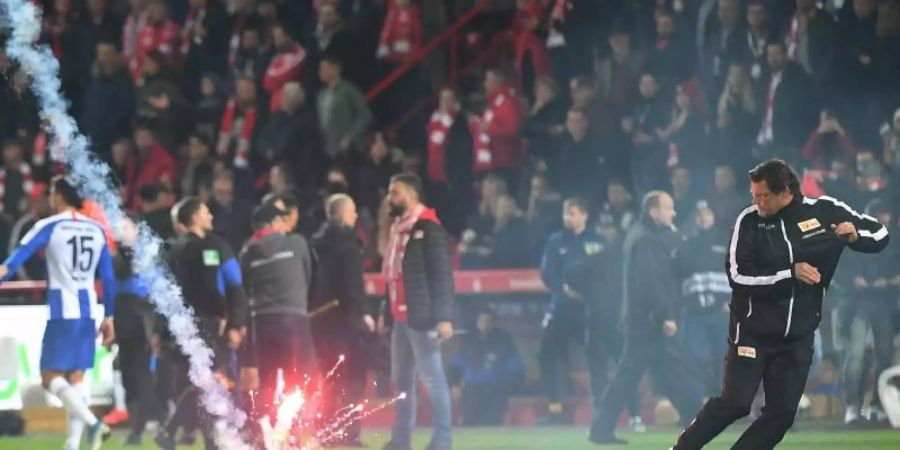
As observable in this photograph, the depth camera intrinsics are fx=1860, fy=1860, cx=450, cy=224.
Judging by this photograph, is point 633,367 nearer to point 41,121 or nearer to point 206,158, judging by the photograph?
point 206,158

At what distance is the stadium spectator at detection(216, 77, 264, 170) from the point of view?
22.0m

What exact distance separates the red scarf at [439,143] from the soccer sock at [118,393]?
4.57 meters

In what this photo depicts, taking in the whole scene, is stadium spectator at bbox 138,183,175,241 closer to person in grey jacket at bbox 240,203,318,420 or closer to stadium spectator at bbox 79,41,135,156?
person in grey jacket at bbox 240,203,318,420

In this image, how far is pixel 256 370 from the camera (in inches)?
566

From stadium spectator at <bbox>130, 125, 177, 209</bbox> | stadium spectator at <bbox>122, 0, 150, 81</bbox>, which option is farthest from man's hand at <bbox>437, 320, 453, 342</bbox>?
stadium spectator at <bbox>122, 0, 150, 81</bbox>

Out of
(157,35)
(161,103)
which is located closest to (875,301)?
(161,103)

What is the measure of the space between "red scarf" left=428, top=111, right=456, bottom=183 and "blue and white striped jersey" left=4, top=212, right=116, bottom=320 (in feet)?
23.6

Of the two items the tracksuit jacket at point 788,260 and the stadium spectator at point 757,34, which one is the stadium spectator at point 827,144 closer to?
the stadium spectator at point 757,34

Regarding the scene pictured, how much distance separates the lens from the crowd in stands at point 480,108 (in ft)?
63.2

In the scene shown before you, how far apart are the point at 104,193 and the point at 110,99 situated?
139cm

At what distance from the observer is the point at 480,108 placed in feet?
71.6

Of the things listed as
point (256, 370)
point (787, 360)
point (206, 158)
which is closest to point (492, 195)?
point (206, 158)

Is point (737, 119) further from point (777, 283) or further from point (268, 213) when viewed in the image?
point (777, 283)

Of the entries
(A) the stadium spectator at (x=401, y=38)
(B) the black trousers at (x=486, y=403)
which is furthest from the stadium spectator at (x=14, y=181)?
(B) the black trousers at (x=486, y=403)
